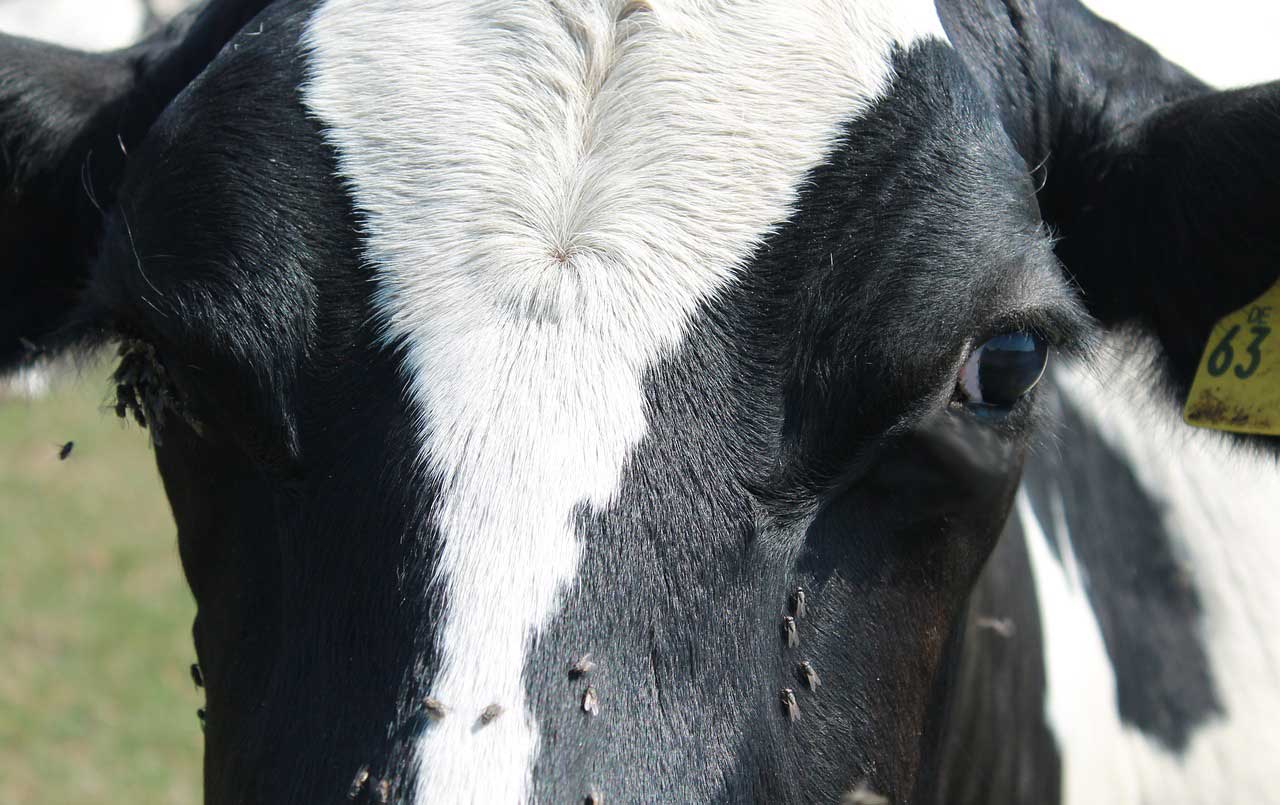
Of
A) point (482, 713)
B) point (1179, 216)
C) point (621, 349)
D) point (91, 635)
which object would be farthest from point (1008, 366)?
point (91, 635)

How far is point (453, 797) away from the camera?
4.28 feet

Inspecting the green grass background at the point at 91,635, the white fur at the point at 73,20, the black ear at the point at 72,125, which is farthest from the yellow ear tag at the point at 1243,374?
the white fur at the point at 73,20

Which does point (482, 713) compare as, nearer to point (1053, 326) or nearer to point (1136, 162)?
point (1053, 326)

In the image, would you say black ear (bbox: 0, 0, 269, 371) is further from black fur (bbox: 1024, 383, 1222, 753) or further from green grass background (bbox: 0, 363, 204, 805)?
green grass background (bbox: 0, 363, 204, 805)

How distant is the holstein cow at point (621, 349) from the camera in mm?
1428

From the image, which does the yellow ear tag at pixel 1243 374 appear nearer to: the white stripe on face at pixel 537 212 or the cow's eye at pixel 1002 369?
the cow's eye at pixel 1002 369

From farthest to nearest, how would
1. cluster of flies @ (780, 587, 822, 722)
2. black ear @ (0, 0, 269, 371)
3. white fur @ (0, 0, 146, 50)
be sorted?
1. white fur @ (0, 0, 146, 50)
2. black ear @ (0, 0, 269, 371)
3. cluster of flies @ (780, 587, 822, 722)

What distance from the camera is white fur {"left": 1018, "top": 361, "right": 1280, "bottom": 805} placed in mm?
2500

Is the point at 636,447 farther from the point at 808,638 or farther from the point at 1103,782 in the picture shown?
the point at 1103,782

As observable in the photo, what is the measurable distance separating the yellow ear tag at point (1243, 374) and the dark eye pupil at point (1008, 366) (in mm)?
385

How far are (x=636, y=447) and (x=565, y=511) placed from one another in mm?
109

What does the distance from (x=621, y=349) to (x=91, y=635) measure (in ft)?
18.5

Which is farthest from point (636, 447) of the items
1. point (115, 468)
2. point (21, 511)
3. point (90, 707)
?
point (115, 468)

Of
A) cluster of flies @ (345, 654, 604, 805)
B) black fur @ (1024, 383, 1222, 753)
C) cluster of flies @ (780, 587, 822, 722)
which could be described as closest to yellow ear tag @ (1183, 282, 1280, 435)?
black fur @ (1024, 383, 1222, 753)
